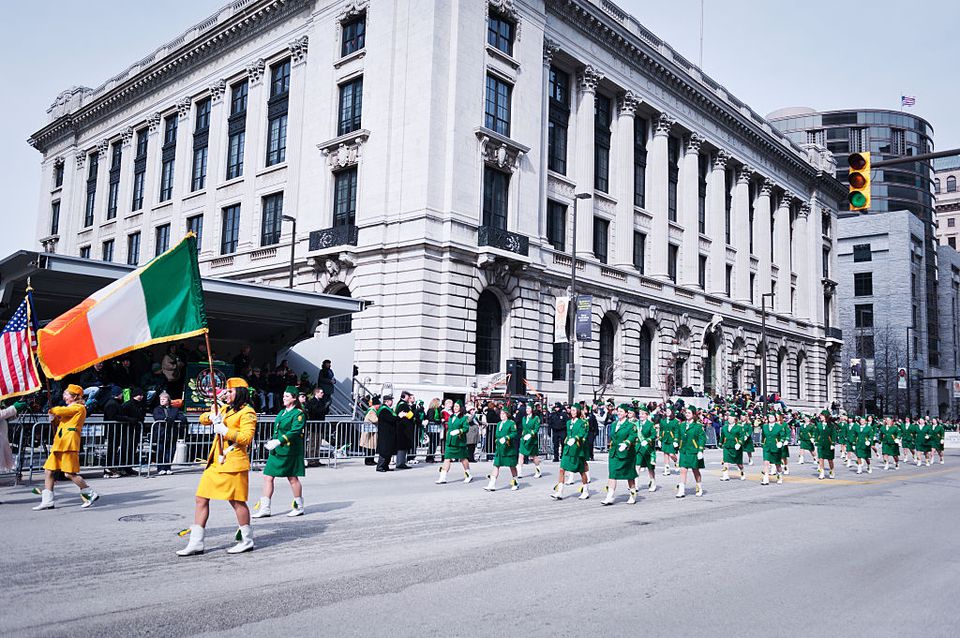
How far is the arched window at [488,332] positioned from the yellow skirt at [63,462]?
2254 centimetres

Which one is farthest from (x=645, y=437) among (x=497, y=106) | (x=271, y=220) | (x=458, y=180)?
(x=271, y=220)

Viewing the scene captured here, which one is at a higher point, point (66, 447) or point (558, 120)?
point (558, 120)

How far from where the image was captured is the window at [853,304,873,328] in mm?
89312

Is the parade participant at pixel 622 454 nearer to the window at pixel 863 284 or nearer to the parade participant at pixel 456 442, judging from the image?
the parade participant at pixel 456 442

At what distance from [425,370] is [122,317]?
2053cm

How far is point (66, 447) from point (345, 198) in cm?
2386

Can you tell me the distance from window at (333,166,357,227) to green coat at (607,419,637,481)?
21.7 meters

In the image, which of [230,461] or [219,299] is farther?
[219,299]

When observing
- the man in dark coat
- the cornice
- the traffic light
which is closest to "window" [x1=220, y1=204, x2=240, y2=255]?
the cornice

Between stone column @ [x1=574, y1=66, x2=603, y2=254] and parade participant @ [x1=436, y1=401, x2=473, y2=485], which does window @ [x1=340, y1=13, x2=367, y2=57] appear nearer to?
stone column @ [x1=574, y1=66, x2=603, y2=254]

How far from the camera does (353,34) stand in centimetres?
3547

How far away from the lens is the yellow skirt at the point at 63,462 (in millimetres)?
11617

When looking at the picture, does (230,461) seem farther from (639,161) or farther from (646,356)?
(639,161)

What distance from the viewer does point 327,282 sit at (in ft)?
110
